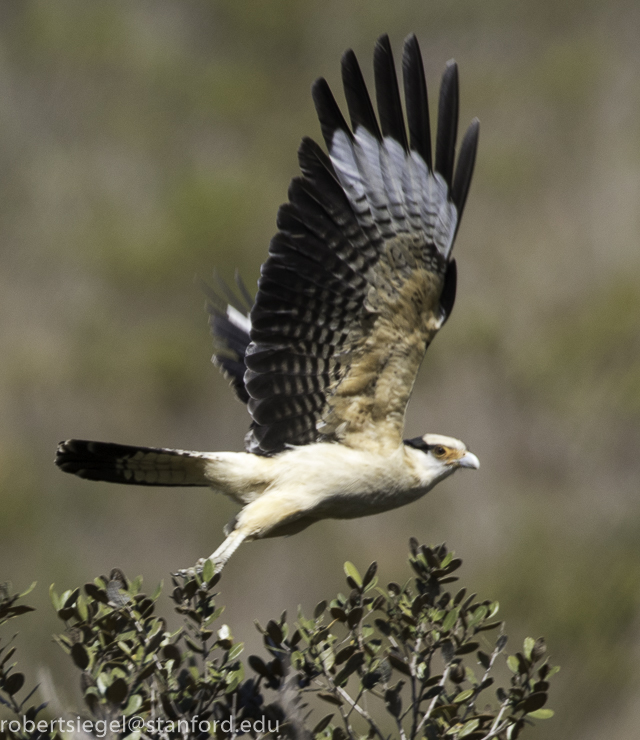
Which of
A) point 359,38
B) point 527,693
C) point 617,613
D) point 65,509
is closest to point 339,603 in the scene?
point 527,693

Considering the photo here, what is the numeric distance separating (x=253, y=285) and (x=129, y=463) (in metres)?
9.30

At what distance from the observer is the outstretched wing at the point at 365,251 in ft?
10.8

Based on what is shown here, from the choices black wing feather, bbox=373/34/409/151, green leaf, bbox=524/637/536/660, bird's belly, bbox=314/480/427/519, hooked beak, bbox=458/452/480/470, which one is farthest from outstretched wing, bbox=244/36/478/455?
green leaf, bbox=524/637/536/660

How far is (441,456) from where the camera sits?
395cm

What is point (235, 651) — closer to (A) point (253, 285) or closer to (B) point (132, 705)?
(B) point (132, 705)

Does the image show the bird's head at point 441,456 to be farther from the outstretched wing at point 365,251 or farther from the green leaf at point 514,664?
the green leaf at point 514,664

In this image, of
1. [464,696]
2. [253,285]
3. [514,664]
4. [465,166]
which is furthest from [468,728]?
[253,285]

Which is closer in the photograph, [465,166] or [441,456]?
[465,166]

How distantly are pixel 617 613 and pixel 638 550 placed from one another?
36.3 inches

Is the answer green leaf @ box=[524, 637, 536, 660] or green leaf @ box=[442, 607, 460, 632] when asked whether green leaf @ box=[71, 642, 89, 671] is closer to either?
green leaf @ box=[442, 607, 460, 632]

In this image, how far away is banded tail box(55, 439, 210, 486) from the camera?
3579mm

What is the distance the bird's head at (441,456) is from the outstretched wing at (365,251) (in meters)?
0.36

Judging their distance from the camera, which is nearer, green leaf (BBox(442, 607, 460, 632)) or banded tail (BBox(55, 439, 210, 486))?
green leaf (BBox(442, 607, 460, 632))

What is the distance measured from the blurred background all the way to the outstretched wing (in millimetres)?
3692
